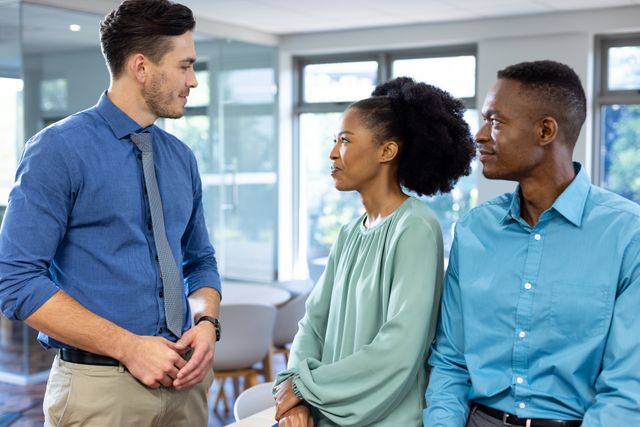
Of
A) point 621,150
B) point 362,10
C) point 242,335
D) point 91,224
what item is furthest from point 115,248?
point 621,150

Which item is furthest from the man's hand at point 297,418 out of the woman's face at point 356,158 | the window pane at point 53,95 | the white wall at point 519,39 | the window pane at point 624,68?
the window pane at point 624,68

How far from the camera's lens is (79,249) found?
1735mm

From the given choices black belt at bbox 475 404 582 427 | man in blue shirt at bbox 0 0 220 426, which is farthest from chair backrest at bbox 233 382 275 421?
black belt at bbox 475 404 582 427

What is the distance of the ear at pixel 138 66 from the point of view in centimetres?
182

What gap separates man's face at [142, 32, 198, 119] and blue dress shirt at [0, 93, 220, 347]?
0.25 feet

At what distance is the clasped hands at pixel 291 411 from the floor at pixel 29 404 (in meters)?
2.74

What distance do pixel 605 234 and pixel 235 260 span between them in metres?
6.38

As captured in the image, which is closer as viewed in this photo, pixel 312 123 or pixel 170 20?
pixel 170 20

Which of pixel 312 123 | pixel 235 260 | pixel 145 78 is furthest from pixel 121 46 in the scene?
pixel 312 123

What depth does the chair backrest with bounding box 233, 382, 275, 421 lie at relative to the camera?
7.93 ft

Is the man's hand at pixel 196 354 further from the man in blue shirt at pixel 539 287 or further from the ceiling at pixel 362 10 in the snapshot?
the ceiling at pixel 362 10

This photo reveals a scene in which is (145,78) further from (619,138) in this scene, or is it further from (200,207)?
(619,138)

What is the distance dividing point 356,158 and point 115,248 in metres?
0.60

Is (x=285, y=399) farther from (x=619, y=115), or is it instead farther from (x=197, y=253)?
(x=619, y=115)
